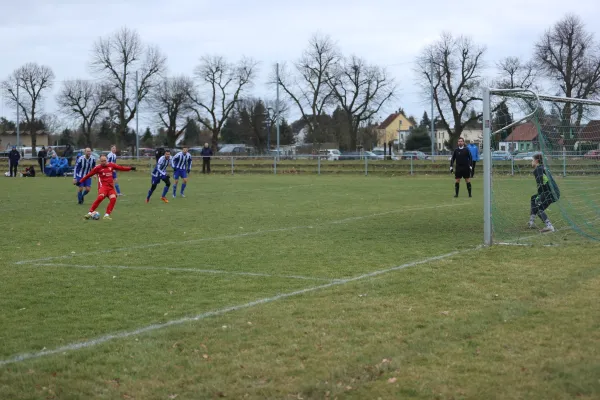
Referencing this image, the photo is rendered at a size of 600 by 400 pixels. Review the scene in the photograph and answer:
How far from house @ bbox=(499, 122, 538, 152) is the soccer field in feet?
6.11

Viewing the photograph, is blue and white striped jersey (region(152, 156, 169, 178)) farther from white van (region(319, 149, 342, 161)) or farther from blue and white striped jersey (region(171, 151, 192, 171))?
white van (region(319, 149, 342, 161))

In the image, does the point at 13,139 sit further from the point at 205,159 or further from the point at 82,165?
the point at 82,165

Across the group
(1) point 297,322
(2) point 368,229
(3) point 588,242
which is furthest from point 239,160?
(1) point 297,322

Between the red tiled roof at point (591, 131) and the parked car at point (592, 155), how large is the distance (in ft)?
1.67

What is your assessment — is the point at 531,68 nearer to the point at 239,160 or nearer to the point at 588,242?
the point at 239,160

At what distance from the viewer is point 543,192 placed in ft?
46.1

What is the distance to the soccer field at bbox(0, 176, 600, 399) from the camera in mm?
5254

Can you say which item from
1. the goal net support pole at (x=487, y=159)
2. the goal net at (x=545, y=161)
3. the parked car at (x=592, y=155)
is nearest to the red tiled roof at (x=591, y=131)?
the goal net at (x=545, y=161)

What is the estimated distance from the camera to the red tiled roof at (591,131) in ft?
47.1

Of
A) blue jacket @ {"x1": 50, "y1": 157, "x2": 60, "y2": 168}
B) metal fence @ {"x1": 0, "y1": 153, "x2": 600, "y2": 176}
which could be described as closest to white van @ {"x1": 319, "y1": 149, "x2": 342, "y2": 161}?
metal fence @ {"x1": 0, "y1": 153, "x2": 600, "y2": 176}

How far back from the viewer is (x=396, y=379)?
17.2 ft

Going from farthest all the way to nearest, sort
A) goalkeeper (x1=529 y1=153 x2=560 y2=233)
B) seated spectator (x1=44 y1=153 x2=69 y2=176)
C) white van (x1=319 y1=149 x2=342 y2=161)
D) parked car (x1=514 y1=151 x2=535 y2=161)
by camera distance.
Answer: white van (x1=319 y1=149 x2=342 y2=161) → seated spectator (x1=44 y1=153 x2=69 y2=176) → parked car (x1=514 y1=151 x2=535 y2=161) → goalkeeper (x1=529 y1=153 x2=560 y2=233)

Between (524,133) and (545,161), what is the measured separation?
30.5 inches

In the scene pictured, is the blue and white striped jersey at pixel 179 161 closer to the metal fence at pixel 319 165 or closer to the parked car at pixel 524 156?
the parked car at pixel 524 156
